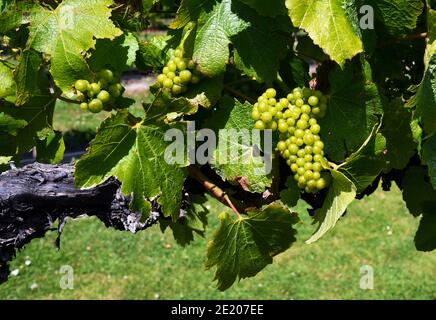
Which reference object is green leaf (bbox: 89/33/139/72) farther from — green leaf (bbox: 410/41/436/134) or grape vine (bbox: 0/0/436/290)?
green leaf (bbox: 410/41/436/134)

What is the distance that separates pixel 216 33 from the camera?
121cm

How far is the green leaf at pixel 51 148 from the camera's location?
146cm

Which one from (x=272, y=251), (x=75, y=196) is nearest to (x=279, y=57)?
(x=272, y=251)

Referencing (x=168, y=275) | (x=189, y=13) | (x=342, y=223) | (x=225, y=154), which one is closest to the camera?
(x=189, y=13)

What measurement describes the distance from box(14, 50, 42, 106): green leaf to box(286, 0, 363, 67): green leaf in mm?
523

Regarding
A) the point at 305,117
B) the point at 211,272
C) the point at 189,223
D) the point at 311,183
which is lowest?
the point at 211,272

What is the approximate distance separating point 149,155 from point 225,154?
0.16m

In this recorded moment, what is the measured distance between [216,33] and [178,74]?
0.14m

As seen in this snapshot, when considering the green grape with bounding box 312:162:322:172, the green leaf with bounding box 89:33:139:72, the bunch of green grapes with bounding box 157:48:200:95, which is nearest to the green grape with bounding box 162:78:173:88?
the bunch of green grapes with bounding box 157:48:200:95

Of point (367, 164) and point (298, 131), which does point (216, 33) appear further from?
point (367, 164)

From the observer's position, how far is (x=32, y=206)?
4.68ft

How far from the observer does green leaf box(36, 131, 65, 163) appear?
1.46m

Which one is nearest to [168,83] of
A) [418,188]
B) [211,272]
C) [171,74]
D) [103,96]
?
[171,74]

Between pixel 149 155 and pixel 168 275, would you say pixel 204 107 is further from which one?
pixel 168 275
